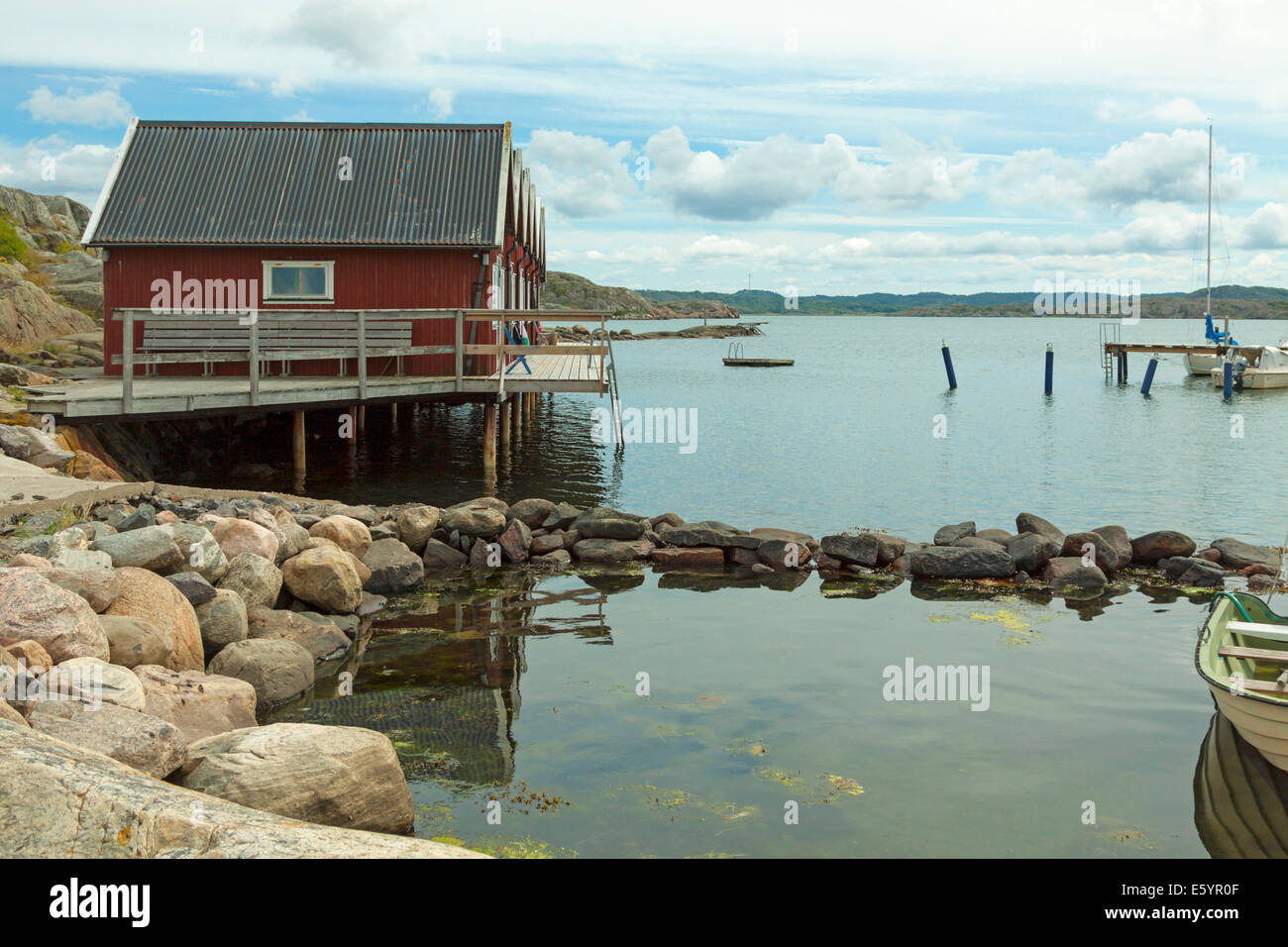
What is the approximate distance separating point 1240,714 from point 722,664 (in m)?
4.62

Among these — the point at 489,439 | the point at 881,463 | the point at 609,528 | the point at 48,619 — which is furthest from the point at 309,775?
the point at 881,463

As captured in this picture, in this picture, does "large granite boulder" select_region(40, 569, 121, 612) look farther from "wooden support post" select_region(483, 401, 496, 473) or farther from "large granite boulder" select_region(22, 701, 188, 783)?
"wooden support post" select_region(483, 401, 496, 473)

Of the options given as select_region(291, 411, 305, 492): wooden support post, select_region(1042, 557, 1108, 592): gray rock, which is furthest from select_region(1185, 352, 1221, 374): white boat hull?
select_region(291, 411, 305, 492): wooden support post

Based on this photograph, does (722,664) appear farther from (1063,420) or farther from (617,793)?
(1063,420)

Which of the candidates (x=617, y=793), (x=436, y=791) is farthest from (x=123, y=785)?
(x=617, y=793)

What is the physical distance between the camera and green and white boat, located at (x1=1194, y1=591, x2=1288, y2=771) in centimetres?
777

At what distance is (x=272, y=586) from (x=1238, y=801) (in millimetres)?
9021

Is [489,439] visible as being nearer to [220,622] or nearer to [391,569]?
[391,569]

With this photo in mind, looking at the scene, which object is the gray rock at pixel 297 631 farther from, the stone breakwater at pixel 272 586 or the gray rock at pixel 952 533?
the gray rock at pixel 952 533

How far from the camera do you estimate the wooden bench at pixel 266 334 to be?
2064cm

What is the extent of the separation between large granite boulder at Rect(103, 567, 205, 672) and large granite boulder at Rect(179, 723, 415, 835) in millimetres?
2327

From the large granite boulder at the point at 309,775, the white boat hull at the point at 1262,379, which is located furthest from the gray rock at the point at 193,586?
the white boat hull at the point at 1262,379

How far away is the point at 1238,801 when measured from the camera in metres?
7.99

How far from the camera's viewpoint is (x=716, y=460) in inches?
1093
